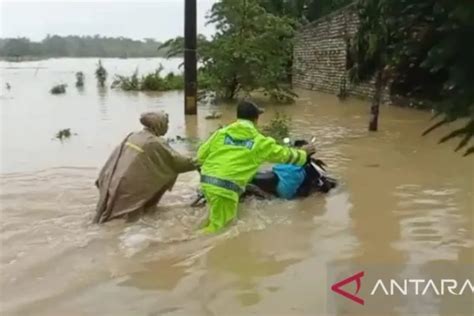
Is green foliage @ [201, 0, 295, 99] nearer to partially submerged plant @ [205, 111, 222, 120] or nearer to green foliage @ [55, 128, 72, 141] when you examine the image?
partially submerged plant @ [205, 111, 222, 120]

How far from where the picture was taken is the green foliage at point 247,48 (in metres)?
21.0

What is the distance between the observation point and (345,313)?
468 cm

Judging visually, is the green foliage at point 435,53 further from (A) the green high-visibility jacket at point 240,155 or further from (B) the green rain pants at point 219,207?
(B) the green rain pants at point 219,207

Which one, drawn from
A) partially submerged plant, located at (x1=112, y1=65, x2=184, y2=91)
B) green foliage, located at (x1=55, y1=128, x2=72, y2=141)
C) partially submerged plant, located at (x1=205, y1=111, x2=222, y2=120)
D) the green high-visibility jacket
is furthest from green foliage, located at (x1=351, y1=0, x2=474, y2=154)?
partially submerged plant, located at (x1=112, y1=65, x2=184, y2=91)

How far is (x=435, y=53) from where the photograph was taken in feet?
11.1

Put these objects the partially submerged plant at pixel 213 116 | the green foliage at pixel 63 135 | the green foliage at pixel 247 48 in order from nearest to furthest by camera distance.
Answer: the green foliage at pixel 63 135 < the partially submerged plant at pixel 213 116 < the green foliage at pixel 247 48

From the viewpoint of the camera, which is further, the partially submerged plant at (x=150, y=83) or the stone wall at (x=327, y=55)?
the partially submerged plant at (x=150, y=83)

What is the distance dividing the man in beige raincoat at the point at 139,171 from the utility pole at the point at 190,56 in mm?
9767

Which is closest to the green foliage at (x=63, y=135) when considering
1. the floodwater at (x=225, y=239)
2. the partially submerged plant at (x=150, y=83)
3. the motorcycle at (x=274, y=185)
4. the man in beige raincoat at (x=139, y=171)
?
the floodwater at (x=225, y=239)

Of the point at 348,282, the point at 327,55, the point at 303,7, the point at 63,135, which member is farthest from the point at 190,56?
the point at 303,7

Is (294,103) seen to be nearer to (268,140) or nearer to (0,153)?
(0,153)

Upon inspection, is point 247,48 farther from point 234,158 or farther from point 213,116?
point 234,158

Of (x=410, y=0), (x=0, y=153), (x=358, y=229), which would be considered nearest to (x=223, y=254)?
(x=358, y=229)

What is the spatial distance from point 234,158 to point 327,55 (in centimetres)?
2177
